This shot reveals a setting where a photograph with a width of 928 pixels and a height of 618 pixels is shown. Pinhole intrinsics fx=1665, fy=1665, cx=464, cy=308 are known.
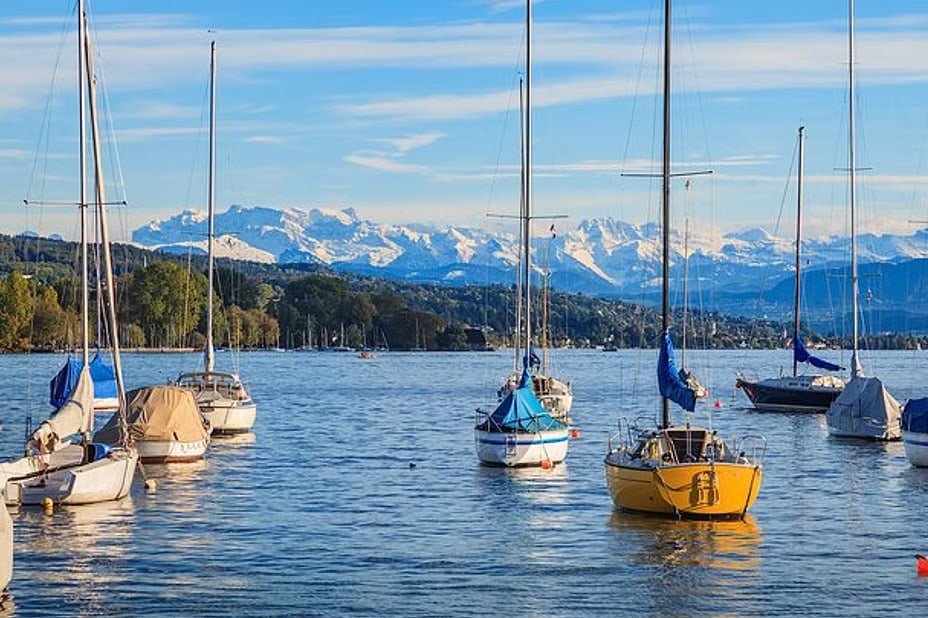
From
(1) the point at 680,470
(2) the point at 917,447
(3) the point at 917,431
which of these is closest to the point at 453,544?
(1) the point at 680,470

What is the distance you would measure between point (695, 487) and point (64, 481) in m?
16.7

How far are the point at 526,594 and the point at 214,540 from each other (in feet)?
33.7

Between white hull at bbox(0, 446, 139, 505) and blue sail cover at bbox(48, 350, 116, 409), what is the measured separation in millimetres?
22833

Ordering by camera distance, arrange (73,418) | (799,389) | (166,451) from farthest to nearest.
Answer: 1. (799,389)
2. (166,451)
3. (73,418)

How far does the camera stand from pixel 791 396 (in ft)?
319

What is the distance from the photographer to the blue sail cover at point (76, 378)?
6888cm

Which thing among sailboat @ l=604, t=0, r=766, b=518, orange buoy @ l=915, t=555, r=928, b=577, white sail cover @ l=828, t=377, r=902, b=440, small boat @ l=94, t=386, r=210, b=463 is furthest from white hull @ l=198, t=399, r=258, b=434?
orange buoy @ l=915, t=555, r=928, b=577

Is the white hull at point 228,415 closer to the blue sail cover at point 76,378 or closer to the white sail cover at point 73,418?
the blue sail cover at point 76,378

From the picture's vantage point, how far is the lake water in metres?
33.0

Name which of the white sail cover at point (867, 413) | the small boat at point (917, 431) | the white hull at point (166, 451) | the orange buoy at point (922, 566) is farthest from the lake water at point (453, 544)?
the white sail cover at point (867, 413)

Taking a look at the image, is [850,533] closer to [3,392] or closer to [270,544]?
[270,544]

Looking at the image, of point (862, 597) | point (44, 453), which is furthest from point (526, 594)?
point (44, 453)

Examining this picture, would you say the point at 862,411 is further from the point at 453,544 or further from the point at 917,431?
the point at 453,544

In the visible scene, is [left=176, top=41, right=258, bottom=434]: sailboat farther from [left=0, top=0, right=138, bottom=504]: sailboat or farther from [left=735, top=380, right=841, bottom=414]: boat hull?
[left=735, top=380, right=841, bottom=414]: boat hull
